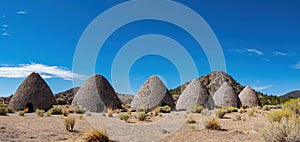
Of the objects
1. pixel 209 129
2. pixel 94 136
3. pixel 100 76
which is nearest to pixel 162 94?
pixel 100 76

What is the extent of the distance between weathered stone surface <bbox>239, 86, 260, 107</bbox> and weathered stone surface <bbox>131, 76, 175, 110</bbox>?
36.3 feet

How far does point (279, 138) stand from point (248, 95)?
29.3 meters

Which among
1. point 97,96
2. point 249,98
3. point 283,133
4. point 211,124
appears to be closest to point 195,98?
point 97,96

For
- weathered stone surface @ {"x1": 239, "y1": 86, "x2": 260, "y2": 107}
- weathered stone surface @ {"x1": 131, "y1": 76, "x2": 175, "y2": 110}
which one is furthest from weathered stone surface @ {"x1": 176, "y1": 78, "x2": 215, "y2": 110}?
weathered stone surface @ {"x1": 239, "y1": 86, "x2": 260, "y2": 107}

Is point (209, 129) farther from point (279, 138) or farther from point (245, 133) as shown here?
point (279, 138)

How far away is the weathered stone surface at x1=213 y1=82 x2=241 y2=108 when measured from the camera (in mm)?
31188

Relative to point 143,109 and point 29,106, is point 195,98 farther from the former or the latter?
point 29,106

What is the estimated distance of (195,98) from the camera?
2895cm

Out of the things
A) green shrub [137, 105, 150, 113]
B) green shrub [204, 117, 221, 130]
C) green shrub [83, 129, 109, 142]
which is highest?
green shrub [137, 105, 150, 113]

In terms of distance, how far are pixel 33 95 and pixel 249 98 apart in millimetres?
23117

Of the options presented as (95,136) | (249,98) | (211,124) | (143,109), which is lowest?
(95,136)

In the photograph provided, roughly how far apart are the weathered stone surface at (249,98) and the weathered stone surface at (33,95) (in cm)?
2110

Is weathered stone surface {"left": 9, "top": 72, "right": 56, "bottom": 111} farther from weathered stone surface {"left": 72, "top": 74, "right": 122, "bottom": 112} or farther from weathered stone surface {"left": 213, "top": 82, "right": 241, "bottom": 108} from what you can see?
weathered stone surface {"left": 213, "top": 82, "right": 241, "bottom": 108}

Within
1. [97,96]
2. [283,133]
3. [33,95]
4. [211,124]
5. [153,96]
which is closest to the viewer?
[283,133]
